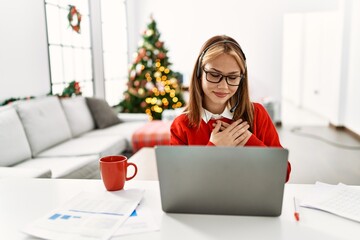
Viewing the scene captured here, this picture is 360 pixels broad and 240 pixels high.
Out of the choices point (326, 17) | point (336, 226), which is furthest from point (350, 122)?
point (336, 226)

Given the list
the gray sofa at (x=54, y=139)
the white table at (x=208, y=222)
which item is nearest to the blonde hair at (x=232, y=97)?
the white table at (x=208, y=222)

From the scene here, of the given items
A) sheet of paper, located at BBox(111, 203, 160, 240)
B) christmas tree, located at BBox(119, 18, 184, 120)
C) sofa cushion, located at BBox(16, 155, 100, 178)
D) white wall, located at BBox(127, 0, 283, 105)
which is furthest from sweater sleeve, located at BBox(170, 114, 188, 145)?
white wall, located at BBox(127, 0, 283, 105)

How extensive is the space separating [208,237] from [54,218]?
0.43 metres

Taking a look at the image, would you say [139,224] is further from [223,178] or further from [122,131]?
[122,131]

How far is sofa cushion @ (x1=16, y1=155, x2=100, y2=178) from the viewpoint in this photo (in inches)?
102

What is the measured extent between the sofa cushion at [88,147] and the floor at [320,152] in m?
1.73

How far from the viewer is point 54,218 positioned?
0.98 meters

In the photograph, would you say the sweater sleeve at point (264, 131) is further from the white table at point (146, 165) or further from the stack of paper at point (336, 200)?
the white table at point (146, 165)

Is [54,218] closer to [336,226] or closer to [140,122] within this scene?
A: [336,226]

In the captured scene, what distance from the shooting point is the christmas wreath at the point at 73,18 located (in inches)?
174

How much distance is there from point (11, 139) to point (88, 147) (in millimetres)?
684

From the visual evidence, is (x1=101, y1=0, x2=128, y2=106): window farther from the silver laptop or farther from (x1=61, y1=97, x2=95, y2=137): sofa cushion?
the silver laptop

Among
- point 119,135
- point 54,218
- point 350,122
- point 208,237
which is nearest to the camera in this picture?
point 208,237

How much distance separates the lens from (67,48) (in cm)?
451
